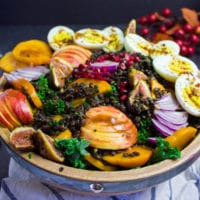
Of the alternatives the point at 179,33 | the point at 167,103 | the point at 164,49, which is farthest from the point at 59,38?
the point at 179,33

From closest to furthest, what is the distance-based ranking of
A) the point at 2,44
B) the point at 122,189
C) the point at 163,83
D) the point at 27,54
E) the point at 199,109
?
the point at 122,189 → the point at 199,109 → the point at 163,83 → the point at 27,54 → the point at 2,44

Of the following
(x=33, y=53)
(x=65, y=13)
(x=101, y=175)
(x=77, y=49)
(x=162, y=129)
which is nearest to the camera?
(x=101, y=175)

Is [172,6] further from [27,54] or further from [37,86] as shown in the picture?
[37,86]

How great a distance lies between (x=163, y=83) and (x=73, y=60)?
323 mm

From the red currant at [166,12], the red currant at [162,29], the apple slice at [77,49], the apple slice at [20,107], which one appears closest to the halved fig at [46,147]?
the apple slice at [20,107]

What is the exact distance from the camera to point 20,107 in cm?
130

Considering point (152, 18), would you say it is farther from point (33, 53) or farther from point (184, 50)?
point (33, 53)

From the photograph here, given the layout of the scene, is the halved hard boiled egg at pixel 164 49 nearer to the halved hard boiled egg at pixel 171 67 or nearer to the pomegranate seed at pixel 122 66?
the halved hard boiled egg at pixel 171 67

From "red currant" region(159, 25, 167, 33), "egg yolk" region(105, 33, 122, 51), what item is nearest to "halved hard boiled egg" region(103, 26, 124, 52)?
"egg yolk" region(105, 33, 122, 51)

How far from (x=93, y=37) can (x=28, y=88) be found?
1.57 ft

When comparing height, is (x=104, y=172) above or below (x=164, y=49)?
below

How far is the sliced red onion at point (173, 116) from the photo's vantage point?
4.29ft

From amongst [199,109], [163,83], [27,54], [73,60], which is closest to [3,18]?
[27,54]

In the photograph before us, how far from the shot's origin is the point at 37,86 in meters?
1.42
